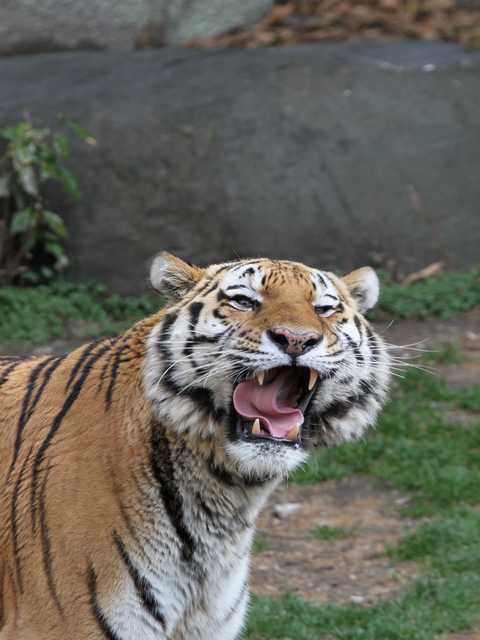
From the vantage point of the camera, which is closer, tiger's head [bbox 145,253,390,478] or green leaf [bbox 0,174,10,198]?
tiger's head [bbox 145,253,390,478]

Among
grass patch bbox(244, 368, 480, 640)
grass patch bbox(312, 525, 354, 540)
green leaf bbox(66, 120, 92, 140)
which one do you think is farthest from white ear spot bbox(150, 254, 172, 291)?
green leaf bbox(66, 120, 92, 140)

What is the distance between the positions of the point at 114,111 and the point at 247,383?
16.5 ft

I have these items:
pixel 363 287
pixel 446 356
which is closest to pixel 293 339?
pixel 363 287

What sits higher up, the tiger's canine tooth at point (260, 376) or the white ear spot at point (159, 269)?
the white ear spot at point (159, 269)

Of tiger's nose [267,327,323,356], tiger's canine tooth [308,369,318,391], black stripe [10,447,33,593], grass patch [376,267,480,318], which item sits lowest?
grass patch [376,267,480,318]

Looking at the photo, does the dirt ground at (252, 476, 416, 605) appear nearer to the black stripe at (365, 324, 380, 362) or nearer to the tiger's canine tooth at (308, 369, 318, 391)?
the black stripe at (365, 324, 380, 362)

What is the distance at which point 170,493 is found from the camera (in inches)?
136

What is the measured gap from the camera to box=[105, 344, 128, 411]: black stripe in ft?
11.7

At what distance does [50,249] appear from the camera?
773cm

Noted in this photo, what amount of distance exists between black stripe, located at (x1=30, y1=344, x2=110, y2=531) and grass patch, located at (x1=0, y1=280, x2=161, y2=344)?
3717mm

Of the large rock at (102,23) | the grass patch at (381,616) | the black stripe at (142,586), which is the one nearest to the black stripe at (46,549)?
the black stripe at (142,586)

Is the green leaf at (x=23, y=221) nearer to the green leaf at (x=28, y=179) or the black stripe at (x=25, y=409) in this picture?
the green leaf at (x=28, y=179)

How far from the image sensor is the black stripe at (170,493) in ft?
11.3

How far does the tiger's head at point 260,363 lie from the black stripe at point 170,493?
0.11 metres
